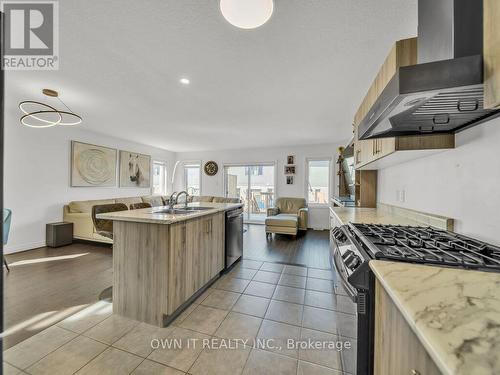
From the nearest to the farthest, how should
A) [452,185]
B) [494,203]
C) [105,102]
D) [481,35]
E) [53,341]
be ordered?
[481,35]
[494,203]
[452,185]
[53,341]
[105,102]

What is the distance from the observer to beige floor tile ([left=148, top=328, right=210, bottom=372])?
4.54 feet

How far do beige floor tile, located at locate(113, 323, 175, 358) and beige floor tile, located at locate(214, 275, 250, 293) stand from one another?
0.76 m

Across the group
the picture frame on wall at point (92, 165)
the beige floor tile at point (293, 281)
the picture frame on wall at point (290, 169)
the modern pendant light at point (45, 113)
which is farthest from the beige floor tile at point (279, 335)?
the picture frame on wall at point (92, 165)

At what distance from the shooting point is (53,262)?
308cm

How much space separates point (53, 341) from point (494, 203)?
9.83 ft

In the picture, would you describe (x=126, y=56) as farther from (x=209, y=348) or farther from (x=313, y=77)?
(x=209, y=348)

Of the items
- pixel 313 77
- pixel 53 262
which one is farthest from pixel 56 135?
pixel 313 77

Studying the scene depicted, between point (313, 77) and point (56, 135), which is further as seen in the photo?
point (56, 135)

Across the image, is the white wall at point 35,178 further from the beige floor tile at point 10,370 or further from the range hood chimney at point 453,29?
the range hood chimney at point 453,29

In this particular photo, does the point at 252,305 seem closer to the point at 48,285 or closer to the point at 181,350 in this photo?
the point at 181,350

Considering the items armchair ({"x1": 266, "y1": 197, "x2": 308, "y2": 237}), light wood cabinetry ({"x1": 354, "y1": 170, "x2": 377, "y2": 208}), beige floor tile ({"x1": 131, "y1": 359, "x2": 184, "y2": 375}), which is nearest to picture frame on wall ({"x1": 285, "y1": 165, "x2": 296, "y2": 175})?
armchair ({"x1": 266, "y1": 197, "x2": 308, "y2": 237})

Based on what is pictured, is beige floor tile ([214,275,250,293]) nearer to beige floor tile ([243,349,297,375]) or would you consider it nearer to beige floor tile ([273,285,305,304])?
beige floor tile ([273,285,305,304])

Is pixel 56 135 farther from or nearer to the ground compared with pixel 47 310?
farther from the ground

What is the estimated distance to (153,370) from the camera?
1.32 metres
